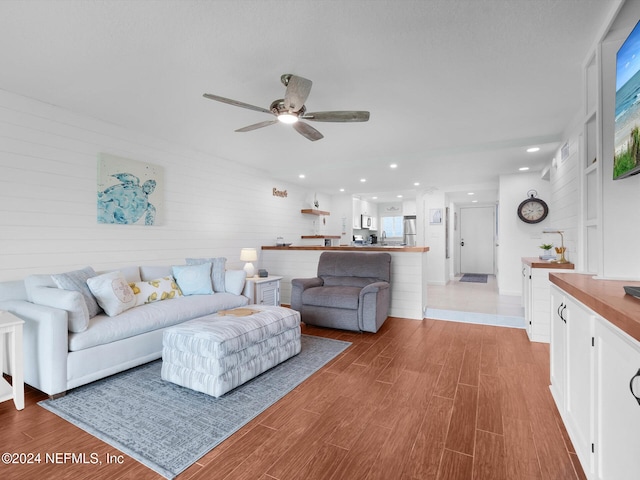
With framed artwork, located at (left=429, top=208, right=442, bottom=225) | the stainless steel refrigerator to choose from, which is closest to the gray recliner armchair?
framed artwork, located at (left=429, top=208, right=442, bottom=225)

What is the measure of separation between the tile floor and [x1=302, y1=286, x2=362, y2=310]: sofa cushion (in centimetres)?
146

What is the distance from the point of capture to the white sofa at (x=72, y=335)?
92.7 inches

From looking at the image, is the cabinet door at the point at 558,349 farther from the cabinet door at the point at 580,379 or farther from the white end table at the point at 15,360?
the white end table at the point at 15,360

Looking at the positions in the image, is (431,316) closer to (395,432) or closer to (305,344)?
(305,344)

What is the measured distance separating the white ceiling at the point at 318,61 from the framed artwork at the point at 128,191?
1.60 feet

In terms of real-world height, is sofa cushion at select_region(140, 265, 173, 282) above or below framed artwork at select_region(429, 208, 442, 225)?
below

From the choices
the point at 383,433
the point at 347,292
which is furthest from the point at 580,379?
the point at 347,292

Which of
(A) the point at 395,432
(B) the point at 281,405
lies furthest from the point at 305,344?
(A) the point at 395,432

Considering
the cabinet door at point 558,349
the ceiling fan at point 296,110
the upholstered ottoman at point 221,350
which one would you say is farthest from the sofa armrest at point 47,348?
the cabinet door at point 558,349

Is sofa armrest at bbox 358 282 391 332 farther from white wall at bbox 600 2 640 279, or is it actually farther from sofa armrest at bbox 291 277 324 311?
white wall at bbox 600 2 640 279

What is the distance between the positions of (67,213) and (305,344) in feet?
9.49

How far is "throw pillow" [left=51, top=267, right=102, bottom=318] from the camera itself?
279 cm

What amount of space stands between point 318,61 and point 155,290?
2.88m

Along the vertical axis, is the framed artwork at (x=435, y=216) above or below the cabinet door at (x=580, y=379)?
above
